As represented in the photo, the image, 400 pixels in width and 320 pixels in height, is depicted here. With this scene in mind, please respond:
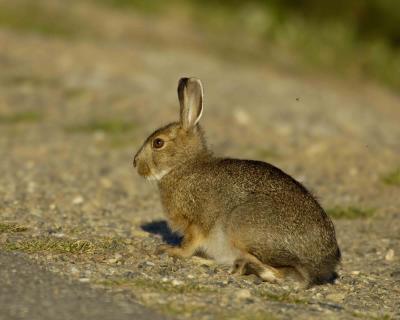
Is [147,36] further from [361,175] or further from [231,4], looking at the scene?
[361,175]

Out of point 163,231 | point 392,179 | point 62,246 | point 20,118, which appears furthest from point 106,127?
point 62,246

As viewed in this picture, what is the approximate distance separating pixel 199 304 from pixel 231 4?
18.2 meters

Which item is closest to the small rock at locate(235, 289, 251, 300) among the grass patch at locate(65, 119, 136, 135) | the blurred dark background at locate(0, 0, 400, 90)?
the grass patch at locate(65, 119, 136, 135)

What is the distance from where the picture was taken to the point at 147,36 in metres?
19.8

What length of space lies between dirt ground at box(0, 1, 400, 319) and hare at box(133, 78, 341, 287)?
0.52 ft

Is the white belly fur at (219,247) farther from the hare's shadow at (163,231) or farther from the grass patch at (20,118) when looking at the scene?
the grass patch at (20,118)

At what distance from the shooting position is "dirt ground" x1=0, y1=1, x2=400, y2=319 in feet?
20.9

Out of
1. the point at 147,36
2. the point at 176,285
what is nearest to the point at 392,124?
the point at 147,36

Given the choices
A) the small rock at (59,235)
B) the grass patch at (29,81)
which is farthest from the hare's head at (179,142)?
the grass patch at (29,81)

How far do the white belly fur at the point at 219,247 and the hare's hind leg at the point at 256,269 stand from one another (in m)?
0.10

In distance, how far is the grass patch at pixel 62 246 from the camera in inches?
270

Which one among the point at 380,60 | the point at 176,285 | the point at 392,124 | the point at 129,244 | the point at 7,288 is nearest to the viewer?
the point at 7,288

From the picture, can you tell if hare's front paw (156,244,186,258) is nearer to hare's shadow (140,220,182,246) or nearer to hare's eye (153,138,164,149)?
hare's shadow (140,220,182,246)

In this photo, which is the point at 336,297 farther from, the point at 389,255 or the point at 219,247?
the point at 389,255
